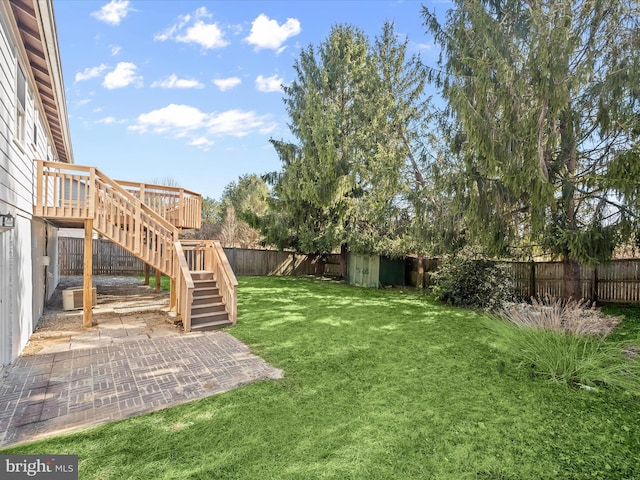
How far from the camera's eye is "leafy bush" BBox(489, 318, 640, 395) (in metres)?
3.87

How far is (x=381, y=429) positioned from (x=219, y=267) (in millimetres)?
5886

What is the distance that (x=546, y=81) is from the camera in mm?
6617

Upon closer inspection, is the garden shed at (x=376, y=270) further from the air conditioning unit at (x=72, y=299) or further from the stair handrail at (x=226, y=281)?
the air conditioning unit at (x=72, y=299)

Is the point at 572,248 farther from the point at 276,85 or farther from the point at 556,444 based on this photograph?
the point at 276,85

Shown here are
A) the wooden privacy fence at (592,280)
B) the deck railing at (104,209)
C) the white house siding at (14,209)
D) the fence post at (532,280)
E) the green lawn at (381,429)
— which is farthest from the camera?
the fence post at (532,280)

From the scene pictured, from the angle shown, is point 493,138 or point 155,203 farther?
point 155,203

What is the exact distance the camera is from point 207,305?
286 inches

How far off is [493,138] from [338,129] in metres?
8.38

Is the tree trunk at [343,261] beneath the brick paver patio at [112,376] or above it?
above

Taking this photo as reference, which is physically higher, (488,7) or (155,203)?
(488,7)

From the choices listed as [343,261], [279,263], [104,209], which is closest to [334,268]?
[343,261]

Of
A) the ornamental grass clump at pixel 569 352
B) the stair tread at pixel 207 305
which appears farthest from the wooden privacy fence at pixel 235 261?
the ornamental grass clump at pixel 569 352

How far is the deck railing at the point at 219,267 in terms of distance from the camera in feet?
23.7

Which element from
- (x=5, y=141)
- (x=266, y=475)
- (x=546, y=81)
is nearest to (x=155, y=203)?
(x=5, y=141)
